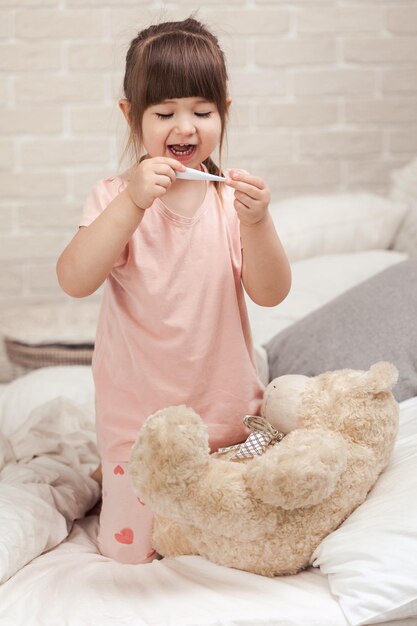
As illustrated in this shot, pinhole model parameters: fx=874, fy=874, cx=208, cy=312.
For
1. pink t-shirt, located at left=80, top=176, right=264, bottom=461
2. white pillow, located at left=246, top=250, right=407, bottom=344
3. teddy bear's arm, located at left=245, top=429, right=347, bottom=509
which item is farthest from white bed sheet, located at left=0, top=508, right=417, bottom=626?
white pillow, located at left=246, top=250, right=407, bottom=344

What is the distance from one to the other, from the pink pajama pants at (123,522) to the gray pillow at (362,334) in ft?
1.42

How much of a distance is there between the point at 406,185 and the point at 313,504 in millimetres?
1387

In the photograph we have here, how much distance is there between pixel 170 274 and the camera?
1.27m

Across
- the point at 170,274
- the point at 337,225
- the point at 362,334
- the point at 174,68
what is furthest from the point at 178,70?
the point at 337,225

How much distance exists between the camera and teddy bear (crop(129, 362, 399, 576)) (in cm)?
101

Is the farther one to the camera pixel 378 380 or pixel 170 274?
pixel 170 274

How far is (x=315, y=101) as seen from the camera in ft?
8.59

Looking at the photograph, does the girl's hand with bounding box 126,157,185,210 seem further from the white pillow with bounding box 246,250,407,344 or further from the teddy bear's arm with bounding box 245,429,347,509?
the white pillow with bounding box 246,250,407,344

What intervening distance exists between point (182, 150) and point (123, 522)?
556 millimetres

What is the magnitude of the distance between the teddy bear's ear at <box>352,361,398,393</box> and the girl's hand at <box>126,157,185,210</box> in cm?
36

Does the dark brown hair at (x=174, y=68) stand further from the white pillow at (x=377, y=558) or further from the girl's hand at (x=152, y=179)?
the white pillow at (x=377, y=558)

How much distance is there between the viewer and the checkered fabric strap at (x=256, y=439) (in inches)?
46.3

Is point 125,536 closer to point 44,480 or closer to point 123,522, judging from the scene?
point 123,522

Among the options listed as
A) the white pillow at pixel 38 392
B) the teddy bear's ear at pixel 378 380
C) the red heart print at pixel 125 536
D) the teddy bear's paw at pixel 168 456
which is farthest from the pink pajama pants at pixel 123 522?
the white pillow at pixel 38 392
